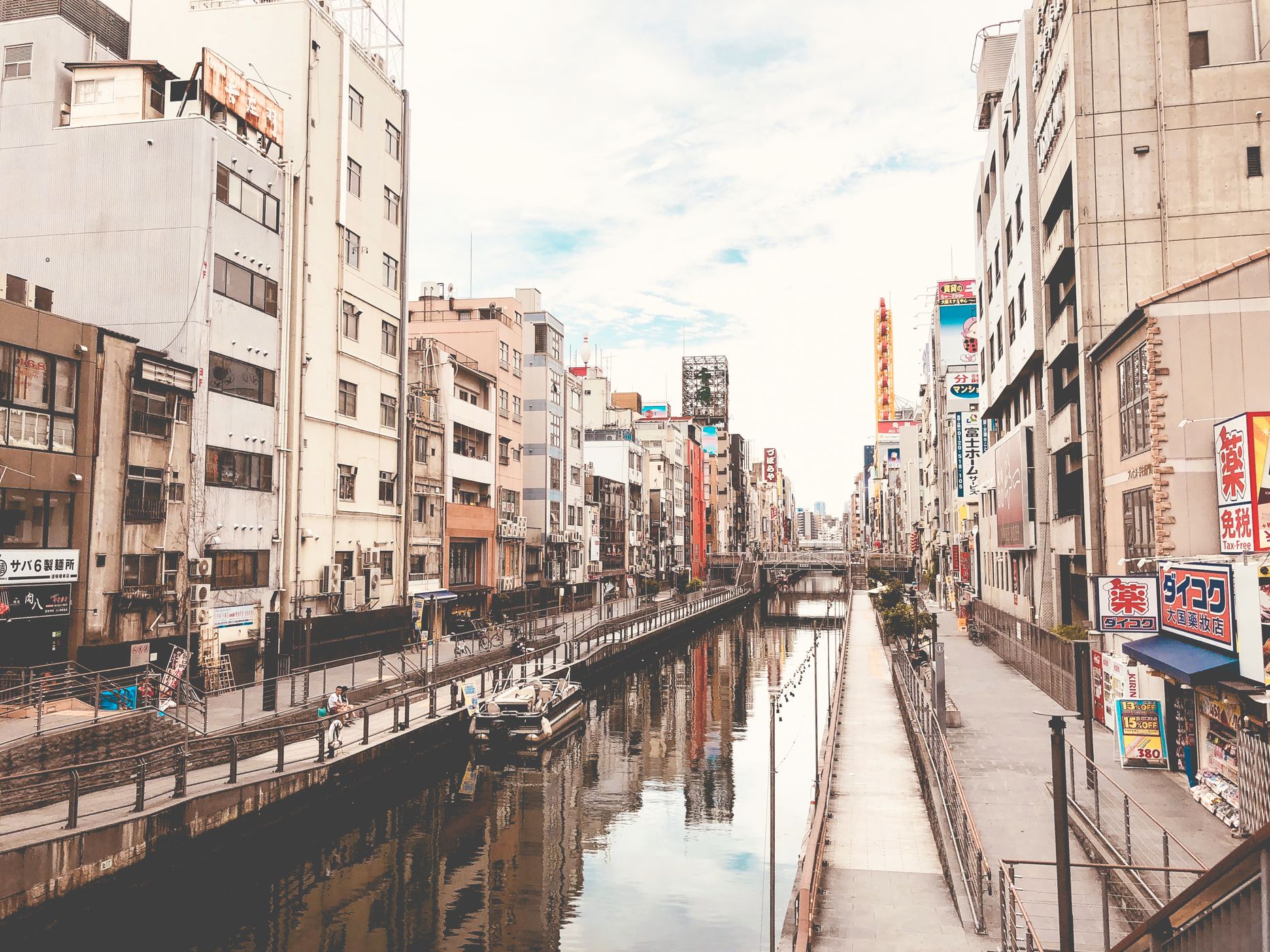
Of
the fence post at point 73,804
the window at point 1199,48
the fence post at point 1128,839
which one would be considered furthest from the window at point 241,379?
the window at point 1199,48

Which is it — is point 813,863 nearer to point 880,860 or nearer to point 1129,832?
point 880,860

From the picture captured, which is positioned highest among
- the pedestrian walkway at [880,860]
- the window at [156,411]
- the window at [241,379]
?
the window at [241,379]

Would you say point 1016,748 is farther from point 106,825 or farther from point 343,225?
point 343,225

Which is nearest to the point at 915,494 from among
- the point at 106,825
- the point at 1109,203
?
the point at 1109,203

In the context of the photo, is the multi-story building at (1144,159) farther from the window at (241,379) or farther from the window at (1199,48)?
the window at (241,379)

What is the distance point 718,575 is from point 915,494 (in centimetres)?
3645

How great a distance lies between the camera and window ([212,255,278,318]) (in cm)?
3241

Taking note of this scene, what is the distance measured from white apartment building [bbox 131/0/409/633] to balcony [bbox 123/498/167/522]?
7.68 metres

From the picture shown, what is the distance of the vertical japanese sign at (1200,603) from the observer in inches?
623

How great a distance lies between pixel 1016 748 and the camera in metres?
24.0

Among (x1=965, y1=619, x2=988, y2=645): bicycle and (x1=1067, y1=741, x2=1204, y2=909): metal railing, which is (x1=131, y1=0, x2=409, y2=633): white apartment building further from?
(x1=965, y1=619, x2=988, y2=645): bicycle

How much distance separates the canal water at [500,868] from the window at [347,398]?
17942 mm

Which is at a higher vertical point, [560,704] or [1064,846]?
[1064,846]

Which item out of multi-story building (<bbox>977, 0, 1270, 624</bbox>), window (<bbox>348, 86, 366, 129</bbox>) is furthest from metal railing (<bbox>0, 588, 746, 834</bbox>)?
window (<bbox>348, 86, 366, 129</bbox>)
